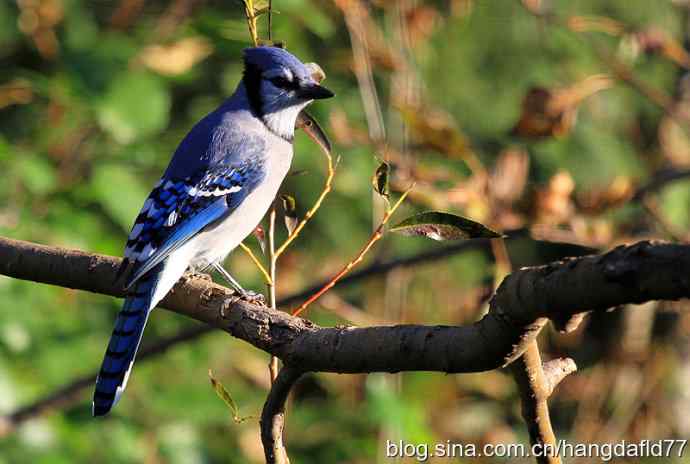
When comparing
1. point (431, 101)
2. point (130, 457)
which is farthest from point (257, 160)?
point (431, 101)

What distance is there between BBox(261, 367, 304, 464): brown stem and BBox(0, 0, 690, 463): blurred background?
775mm

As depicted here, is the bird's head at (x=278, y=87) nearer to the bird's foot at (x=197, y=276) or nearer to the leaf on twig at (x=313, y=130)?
the bird's foot at (x=197, y=276)

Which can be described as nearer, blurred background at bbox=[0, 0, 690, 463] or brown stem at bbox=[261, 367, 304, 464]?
brown stem at bbox=[261, 367, 304, 464]

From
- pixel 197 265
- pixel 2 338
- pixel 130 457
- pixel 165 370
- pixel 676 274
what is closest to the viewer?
pixel 676 274

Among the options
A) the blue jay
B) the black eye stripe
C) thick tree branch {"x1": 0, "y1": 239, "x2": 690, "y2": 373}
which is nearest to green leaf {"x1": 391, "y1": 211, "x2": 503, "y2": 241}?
thick tree branch {"x1": 0, "y1": 239, "x2": 690, "y2": 373}

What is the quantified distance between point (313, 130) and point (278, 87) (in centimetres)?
84

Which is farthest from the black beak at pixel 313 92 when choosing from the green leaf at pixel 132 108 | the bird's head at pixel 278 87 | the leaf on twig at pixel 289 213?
the leaf on twig at pixel 289 213

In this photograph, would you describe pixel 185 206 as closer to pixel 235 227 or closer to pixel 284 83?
pixel 235 227

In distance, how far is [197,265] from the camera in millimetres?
2883

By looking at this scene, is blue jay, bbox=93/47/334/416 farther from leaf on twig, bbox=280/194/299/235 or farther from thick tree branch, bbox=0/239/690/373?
leaf on twig, bbox=280/194/299/235

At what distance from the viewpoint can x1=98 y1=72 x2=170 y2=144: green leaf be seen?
331 cm

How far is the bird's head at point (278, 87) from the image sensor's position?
285cm

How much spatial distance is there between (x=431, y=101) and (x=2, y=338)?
2248 millimetres

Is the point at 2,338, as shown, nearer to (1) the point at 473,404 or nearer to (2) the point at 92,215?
(2) the point at 92,215
